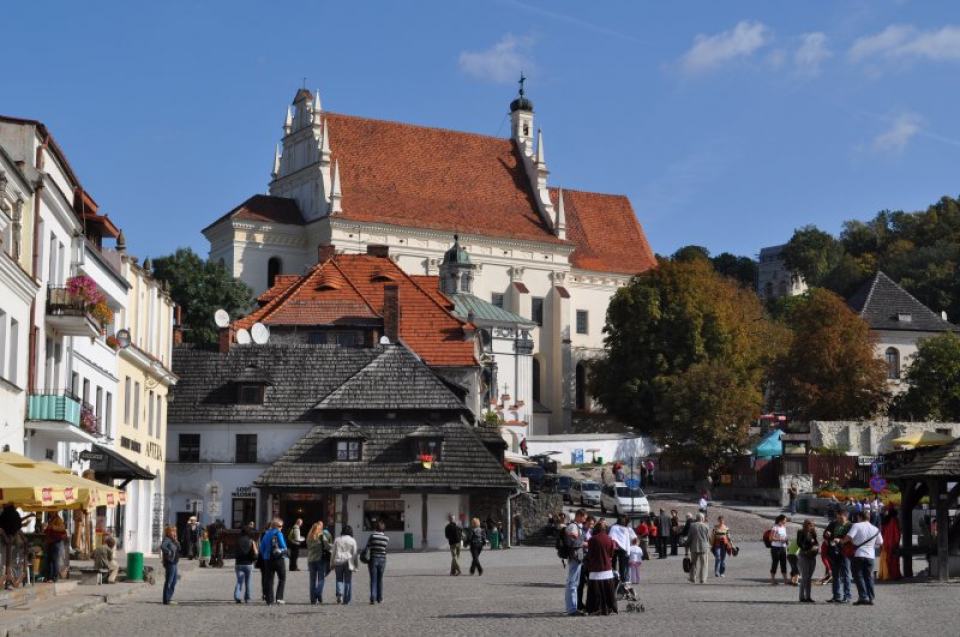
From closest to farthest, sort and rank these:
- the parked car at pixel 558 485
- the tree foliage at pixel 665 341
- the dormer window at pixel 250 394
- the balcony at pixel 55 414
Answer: the balcony at pixel 55 414
the dormer window at pixel 250 394
the parked car at pixel 558 485
the tree foliage at pixel 665 341

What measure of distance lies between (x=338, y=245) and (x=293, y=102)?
1440 centimetres

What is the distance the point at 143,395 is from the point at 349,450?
7.51 meters

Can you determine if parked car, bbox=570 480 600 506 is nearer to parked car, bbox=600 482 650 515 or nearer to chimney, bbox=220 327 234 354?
parked car, bbox=600 482 650 515

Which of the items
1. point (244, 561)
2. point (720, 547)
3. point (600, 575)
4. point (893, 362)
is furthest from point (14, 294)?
point (893, 362)

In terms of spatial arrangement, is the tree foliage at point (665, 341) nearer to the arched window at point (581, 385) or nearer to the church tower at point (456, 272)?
the church tower at point (456, 272)

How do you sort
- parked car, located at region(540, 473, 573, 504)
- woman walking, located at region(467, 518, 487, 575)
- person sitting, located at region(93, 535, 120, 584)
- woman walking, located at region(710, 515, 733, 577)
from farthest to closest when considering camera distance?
parked car, located at region(540, 473, 573, 504)
woman walking, located at region(467, 518, 487, 575)
woman walking, located at region(710, 515, 733, 577)
person sitting, located at region(93, 535, 120, 584)

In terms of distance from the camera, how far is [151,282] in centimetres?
4778

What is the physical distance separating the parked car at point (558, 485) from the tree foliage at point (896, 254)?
5556 centimetres

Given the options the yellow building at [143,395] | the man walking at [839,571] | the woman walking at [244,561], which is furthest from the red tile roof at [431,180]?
the man walking at [839,571]

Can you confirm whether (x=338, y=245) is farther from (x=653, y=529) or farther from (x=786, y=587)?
(x=786, y=587)

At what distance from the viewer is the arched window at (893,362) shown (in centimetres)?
10531

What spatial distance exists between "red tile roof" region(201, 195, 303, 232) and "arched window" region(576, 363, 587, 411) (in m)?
20.7

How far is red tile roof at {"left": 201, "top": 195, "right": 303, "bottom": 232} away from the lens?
350 ft

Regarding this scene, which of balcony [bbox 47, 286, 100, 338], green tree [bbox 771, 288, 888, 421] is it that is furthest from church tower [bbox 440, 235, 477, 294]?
balcony [bbox 47, 286, 100, 338]
